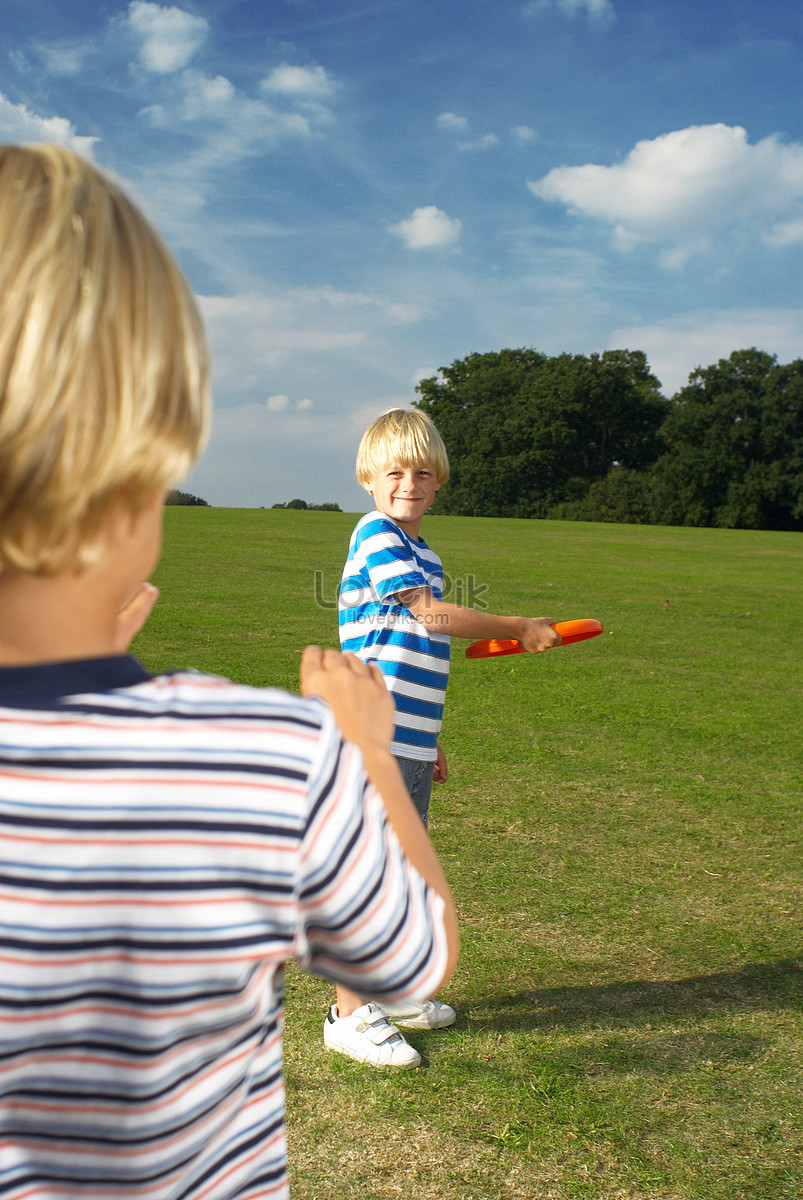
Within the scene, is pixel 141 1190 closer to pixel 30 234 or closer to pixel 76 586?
pixel 76 586

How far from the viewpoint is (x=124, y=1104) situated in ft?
2.36

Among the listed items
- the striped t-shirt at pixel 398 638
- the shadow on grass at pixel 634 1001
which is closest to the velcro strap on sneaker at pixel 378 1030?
the shadow on grass at pixel 634 1001

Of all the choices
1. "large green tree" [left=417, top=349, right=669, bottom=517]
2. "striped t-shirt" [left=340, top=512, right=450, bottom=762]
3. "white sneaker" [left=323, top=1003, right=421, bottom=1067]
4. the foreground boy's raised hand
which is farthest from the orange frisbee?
"large green tree" [left=417, top=349, right=669, bottom=517]

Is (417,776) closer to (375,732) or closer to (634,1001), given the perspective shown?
(634,1001)

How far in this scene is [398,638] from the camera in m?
2.76

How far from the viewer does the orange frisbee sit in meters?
2.34

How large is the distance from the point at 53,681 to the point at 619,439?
242 ft

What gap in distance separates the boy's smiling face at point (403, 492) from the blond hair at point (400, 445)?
0.02 m

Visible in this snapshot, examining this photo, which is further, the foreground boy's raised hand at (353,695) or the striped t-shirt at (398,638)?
the striped t-shirt at (398,638)

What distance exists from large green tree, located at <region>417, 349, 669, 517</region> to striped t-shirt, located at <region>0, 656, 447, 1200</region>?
220 ft

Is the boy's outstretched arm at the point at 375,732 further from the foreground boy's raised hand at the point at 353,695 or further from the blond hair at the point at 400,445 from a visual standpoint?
the blond hair at the point at 400,445

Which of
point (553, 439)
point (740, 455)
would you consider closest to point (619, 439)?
point (553, 439)

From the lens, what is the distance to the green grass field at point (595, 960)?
218 cm

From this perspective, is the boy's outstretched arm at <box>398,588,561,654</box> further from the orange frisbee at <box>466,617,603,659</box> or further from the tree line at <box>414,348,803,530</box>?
the tree line at <box>414,348,803,530</box>
